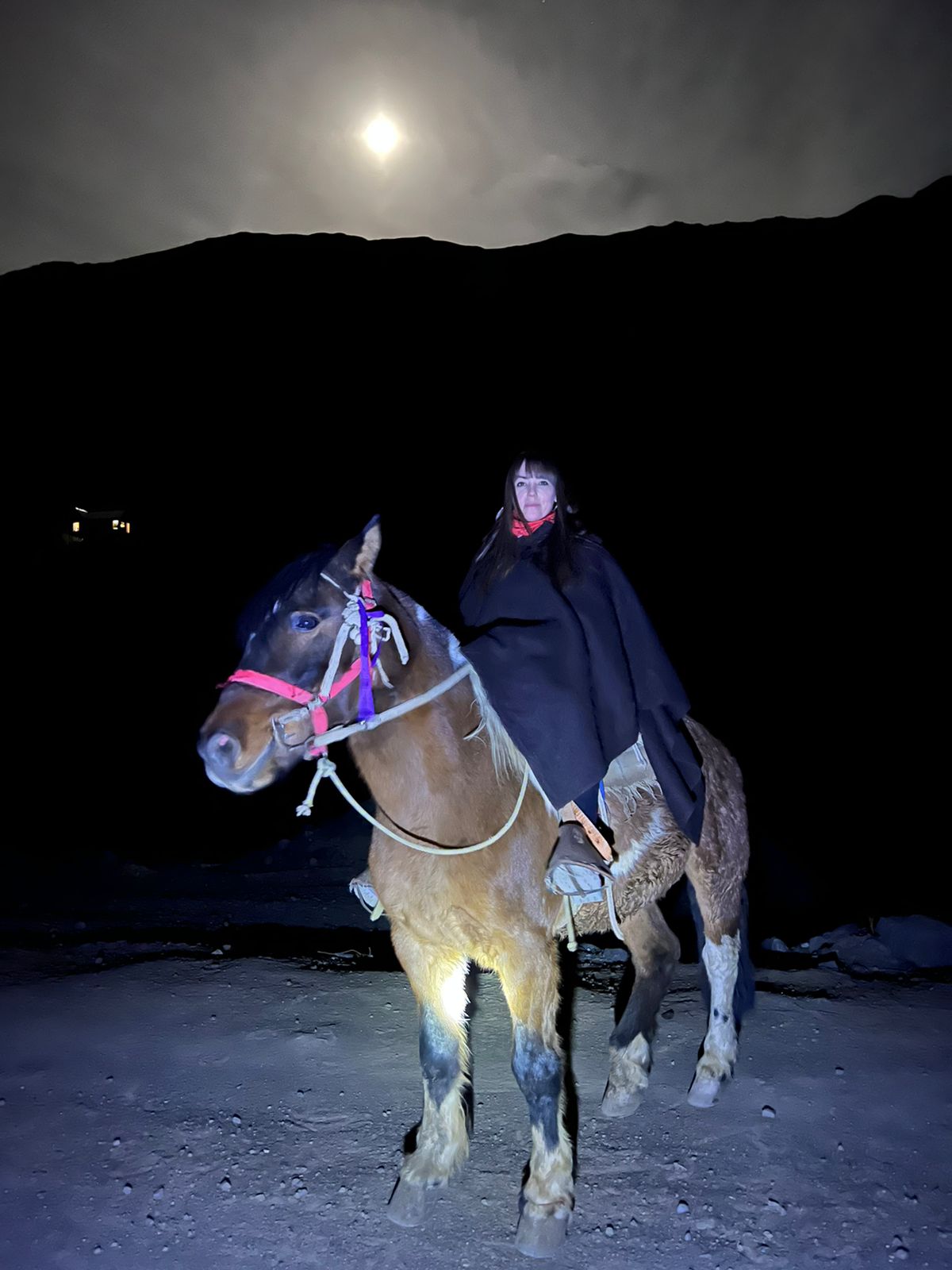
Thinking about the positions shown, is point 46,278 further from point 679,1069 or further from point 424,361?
point 679,1069

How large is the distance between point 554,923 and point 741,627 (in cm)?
3027

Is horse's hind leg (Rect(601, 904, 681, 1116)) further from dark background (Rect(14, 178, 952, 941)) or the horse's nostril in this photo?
dark background (Rect(14, 178, 952, 941))

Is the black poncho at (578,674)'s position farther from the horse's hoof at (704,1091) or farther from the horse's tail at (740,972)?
the horse's hoof at (704,1091)

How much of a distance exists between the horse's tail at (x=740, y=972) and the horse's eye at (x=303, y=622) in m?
2.93

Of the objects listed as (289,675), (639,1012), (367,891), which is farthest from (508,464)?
(289,675)

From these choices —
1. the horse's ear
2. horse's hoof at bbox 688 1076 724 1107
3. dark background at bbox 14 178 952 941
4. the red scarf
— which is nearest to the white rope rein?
the horse's ear

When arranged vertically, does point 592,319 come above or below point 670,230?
below

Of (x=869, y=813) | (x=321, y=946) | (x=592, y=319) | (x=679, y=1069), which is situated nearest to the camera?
(x=679, y=1069)

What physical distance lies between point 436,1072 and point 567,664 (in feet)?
6.43

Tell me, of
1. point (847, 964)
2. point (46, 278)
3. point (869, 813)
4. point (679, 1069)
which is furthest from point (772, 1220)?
point (46, 278)

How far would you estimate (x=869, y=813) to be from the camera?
69.1 feet

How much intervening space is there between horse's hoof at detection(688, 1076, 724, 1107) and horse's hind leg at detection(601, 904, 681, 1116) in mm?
260

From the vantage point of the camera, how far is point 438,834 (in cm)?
307

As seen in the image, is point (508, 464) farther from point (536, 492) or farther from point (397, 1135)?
point (397, 1135)
